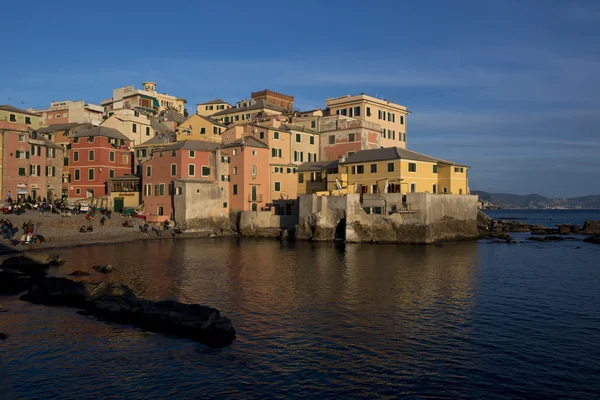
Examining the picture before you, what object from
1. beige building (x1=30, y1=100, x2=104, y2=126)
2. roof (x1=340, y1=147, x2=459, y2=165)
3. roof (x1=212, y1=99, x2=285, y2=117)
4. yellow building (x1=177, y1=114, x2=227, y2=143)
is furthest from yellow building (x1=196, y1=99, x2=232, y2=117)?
roof (x1=340, y1=147, x2=459, y2=165)

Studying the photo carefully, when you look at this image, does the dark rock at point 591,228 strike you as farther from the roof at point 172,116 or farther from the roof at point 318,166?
the roof at point 172,116

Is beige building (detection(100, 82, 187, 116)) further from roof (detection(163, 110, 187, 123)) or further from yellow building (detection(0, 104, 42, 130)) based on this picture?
yellow building (detection(0, 104, 42, 130))

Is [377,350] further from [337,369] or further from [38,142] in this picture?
[38,142]

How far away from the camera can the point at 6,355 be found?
2064 centimetres

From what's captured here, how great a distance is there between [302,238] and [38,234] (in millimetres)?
36009

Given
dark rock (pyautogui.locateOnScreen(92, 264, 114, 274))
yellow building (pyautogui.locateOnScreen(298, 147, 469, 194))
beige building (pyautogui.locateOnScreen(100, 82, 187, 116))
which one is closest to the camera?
dark rock (pyautogui.locateOnScreen(92, 264, 114, 274))

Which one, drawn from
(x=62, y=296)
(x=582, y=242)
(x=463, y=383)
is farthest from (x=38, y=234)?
(x=582, y=242)

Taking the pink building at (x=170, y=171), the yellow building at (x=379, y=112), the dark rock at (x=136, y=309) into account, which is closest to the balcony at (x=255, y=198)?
the pink building at (x=170, y=171)

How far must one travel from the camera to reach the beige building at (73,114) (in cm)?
10581

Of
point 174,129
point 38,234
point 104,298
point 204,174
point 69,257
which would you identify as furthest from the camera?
point 174,129

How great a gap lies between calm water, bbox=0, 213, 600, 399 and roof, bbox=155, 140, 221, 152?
35.7 m

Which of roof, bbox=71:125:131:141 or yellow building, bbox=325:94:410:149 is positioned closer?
roof, bbox=71:125:131:141

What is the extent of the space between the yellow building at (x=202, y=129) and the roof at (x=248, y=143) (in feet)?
33.5

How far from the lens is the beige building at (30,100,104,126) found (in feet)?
347
